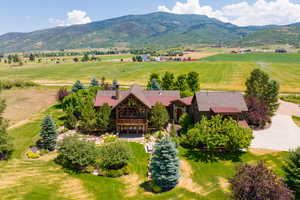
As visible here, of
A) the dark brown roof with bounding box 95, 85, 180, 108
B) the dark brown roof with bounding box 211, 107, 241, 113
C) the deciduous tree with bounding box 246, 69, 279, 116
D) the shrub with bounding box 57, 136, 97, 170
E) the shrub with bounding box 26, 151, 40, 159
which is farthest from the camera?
the deciduous tree with bounding box 246, 69, 279, 116

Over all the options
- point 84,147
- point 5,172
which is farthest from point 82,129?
point 5,172

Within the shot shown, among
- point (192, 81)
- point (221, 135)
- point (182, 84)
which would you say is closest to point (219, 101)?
point (221, 135)

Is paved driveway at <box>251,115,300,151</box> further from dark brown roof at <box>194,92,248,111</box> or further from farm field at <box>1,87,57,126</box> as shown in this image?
farm field at <box>1,87,57,126</box>

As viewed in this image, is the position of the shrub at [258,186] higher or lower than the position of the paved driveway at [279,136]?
higher

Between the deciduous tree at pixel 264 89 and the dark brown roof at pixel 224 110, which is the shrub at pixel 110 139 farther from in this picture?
the deciduous tree at pixel 264 89

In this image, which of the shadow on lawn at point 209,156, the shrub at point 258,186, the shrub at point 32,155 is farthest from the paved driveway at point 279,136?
the shrub at point 32,155

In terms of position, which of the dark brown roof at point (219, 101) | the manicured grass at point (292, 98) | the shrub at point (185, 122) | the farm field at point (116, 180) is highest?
the dark brown roof at point (219, 101)

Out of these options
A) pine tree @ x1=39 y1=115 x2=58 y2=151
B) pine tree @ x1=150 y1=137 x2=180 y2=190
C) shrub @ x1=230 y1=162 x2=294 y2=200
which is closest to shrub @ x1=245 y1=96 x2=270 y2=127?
shrub @ x1=230 y1=162 x2=294 y2=200

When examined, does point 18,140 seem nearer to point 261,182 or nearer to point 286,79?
point 261,182
